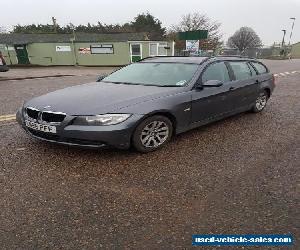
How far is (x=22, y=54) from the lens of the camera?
1332 inches

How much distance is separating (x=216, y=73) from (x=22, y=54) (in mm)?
32716

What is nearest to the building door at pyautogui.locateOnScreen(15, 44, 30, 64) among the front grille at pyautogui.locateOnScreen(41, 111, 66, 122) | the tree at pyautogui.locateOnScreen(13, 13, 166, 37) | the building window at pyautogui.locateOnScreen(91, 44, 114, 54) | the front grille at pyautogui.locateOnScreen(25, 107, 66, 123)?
the building window at pyautogui.locateOnScreen(91, 44, 114, 54)

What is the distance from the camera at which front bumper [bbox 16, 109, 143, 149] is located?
405cm

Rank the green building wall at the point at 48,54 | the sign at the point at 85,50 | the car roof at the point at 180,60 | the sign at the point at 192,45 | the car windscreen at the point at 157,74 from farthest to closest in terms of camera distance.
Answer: the green building wall at the point at 48,54
the sign at the point at 85,50
the sign at the point at 192,45
the car roof at the point at 180,60
the car windscreen at the point at 157,74

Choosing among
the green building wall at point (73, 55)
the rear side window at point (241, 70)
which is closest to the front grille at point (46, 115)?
the rear side window at point (241, 70)

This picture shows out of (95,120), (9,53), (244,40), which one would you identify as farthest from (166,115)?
(244,40)

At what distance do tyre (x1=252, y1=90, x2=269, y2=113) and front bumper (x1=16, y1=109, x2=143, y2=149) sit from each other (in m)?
3.68

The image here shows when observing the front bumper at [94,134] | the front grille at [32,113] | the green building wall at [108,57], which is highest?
the front grille at [32,113]

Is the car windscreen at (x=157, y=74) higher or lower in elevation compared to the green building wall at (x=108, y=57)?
higher

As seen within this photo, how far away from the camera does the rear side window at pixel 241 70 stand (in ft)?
20.1

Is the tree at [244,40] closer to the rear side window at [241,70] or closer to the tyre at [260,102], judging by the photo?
the tyre at [260,102]

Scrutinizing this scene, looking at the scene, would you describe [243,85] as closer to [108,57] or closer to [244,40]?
[108,57]

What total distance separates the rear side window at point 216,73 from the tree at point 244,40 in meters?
90.3

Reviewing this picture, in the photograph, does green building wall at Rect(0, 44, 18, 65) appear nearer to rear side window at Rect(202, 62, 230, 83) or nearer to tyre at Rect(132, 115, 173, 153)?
rear side window at Rect(202, 62, 230, 83)
